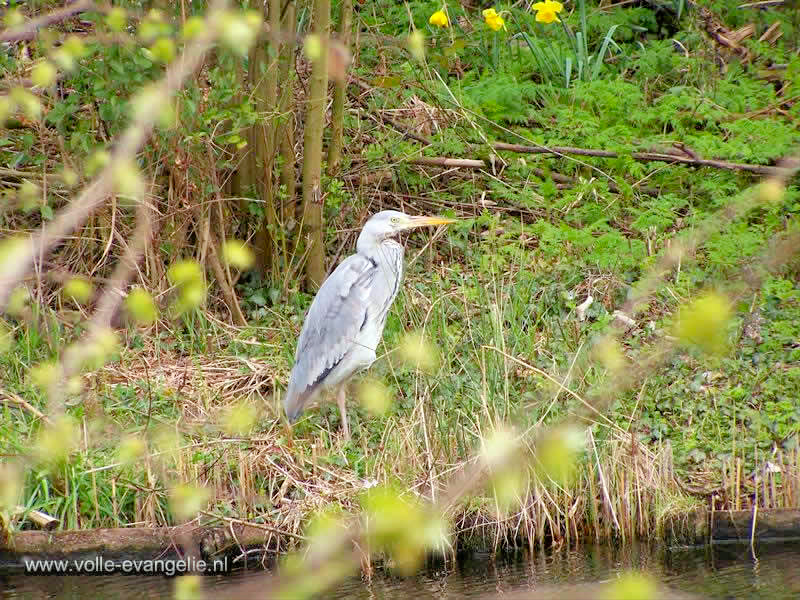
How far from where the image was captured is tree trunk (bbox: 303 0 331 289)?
7039 millimetres

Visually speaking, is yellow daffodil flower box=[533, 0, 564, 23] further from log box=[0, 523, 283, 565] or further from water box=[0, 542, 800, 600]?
log box=[0, 523, 283, 565]

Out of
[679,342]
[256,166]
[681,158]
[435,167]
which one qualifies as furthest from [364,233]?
[679,342]

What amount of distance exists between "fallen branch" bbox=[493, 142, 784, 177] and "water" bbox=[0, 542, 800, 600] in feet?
11.3

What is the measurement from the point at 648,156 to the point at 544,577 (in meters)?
4.30

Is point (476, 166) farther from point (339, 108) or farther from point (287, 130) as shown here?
point (287, 130)

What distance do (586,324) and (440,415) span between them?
190cm

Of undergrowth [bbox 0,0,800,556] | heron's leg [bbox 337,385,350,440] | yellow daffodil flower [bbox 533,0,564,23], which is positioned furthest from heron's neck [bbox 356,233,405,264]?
yellow daffodil flower [bbox 533,0,564,23]

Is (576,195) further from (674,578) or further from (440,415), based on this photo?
(674,578)

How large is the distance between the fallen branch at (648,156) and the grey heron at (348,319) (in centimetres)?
201

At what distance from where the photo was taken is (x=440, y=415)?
5500 mm

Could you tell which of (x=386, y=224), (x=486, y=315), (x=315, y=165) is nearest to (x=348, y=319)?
(x=386, y=224)

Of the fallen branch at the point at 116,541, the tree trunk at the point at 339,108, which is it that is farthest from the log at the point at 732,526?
the tree trunk at the point at 339,108

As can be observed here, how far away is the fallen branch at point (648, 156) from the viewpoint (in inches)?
302

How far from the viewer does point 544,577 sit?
4676mm
